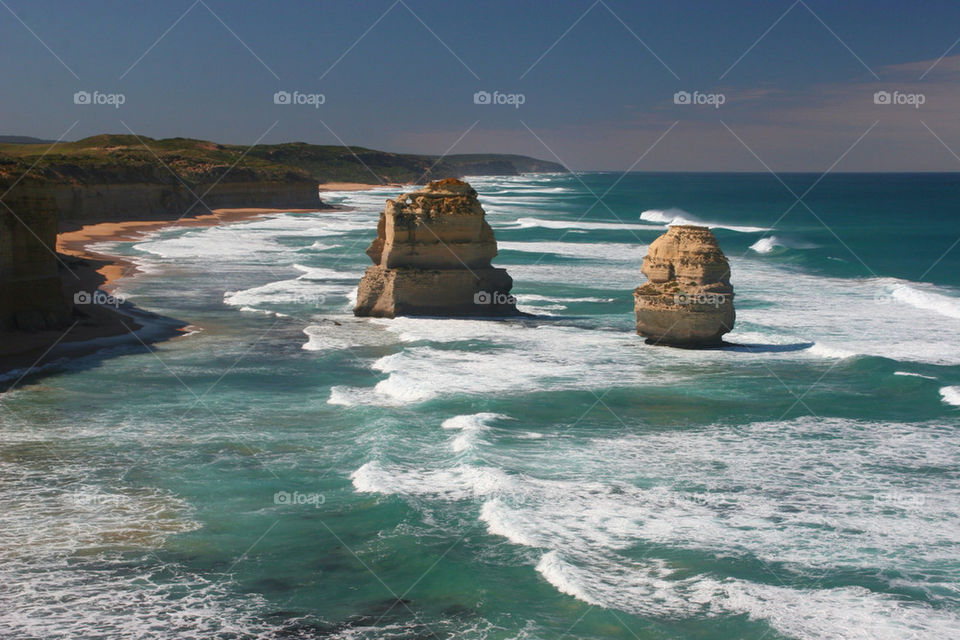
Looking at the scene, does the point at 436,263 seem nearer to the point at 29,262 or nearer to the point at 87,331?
the point at 87,331

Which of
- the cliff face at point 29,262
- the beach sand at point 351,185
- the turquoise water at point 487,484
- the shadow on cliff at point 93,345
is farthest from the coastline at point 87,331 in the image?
the beach sand at point 351,185

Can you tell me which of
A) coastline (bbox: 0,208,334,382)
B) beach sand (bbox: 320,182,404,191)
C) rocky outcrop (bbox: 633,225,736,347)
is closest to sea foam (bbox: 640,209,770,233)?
beach sand (bbox: 320,182,404,191)

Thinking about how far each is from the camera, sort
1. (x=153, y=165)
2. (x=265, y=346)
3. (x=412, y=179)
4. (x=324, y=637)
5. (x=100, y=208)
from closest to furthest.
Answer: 1. (x=324, y=637)
2. (x=265, y=346)
3. (x=100, y=208)
4. (x=153, y=165)
5. (x=412, y=179)

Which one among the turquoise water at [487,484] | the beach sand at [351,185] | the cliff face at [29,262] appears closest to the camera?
the turquoise water at [487,484]

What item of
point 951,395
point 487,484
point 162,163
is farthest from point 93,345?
point 162,163

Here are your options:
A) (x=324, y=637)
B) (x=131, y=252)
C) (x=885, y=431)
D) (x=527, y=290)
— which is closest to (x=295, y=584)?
(x=324, y=637)

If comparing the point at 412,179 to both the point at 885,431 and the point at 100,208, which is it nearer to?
the point at 100,208

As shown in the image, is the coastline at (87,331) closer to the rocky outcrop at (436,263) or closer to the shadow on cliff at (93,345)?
the shadow on cliff at (93,345)
